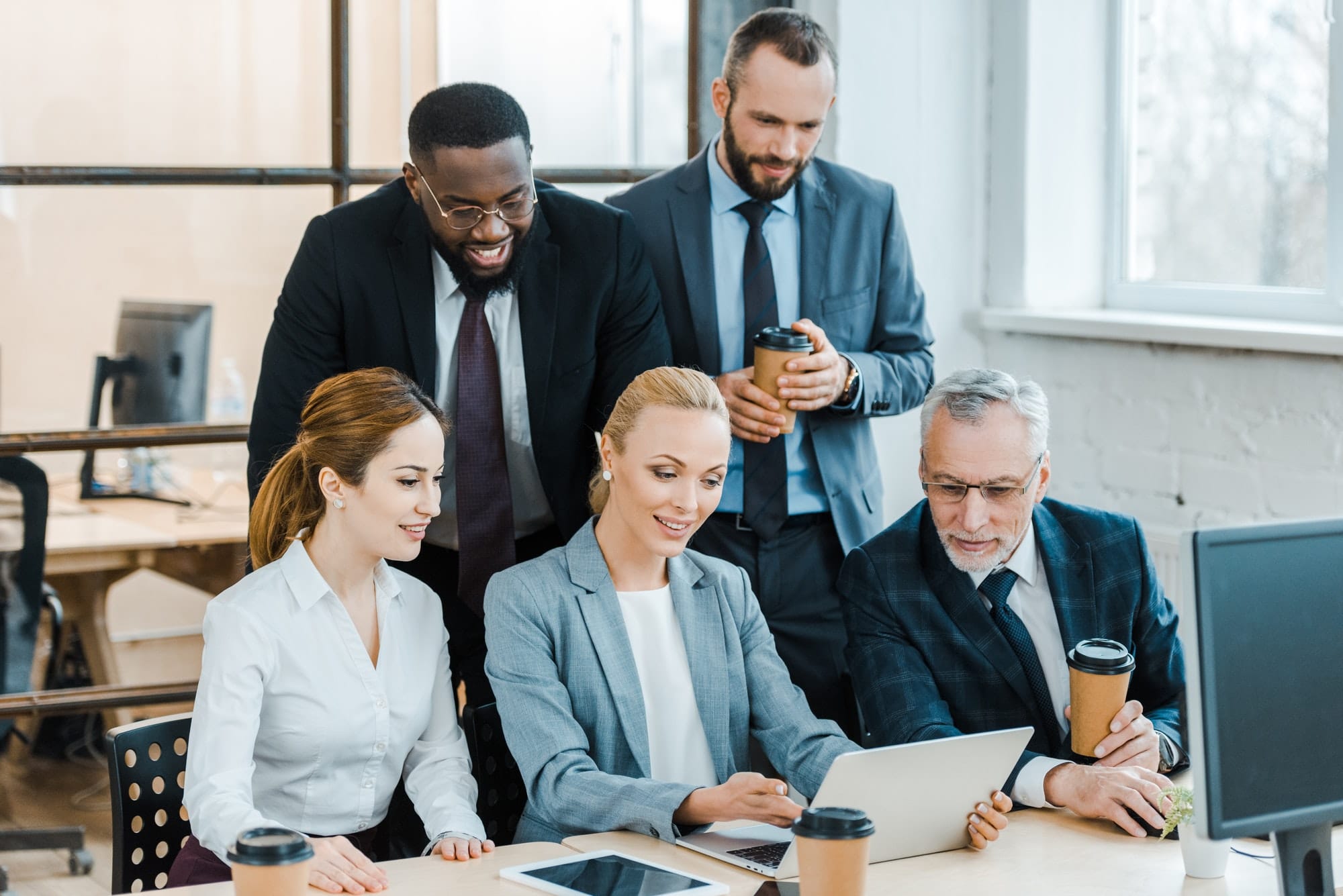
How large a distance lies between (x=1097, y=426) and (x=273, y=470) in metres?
1.96

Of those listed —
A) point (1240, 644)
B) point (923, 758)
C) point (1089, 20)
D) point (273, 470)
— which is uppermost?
point (1089, 20)

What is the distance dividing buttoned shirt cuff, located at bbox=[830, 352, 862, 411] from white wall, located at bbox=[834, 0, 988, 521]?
97cm

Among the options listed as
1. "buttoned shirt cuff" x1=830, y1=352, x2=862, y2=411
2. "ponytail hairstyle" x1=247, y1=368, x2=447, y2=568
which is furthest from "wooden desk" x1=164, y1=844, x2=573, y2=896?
"buttoned shirt cuff" x1=830, y1=352, x2=862, y2=411

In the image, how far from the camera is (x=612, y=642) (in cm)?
210

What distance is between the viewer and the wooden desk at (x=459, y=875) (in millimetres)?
1668

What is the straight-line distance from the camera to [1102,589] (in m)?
2.21

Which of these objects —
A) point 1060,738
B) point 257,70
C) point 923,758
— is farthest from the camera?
point 257,70

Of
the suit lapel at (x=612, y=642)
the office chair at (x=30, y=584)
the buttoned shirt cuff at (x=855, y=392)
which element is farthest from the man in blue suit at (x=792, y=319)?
the office chair at (x=30, y=584)

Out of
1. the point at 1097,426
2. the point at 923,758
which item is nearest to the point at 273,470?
the point at 923,758

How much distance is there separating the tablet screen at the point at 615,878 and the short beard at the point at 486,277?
3.03 ft

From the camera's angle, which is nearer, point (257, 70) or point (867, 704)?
point (867, 704)

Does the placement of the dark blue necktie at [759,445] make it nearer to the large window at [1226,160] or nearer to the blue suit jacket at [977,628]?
the blue suit jacket at [977,628]

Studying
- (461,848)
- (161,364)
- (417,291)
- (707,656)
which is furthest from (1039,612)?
(161,364)

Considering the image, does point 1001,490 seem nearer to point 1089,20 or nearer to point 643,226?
point 643,226
